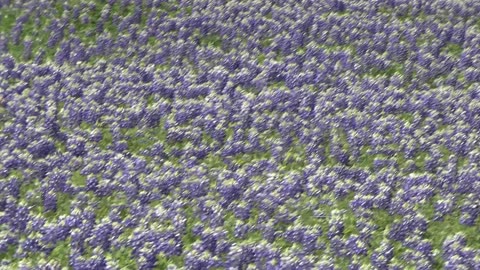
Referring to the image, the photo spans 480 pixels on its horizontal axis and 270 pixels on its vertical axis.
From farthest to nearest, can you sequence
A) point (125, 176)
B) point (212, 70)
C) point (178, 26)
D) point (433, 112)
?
point (178, 26) → point (212, 70) → point (433, 112) → point (125, 176)

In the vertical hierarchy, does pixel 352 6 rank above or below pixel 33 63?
above

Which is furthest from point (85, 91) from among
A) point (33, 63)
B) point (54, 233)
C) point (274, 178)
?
point (274, 178)

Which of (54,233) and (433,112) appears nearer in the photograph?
(54,233)

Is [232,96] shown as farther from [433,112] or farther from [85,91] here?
[433,112]

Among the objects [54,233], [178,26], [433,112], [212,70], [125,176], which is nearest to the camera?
[54,233]

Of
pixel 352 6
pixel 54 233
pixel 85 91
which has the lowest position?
pixel 54 233

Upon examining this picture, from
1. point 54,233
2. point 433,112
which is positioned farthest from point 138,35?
point 433,112
